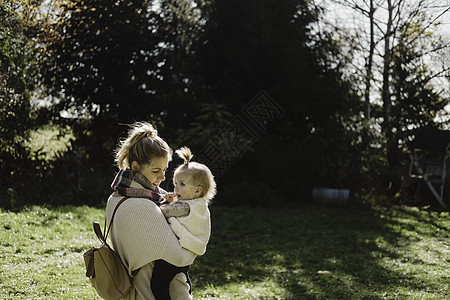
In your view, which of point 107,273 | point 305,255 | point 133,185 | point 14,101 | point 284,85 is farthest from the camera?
point 284,85

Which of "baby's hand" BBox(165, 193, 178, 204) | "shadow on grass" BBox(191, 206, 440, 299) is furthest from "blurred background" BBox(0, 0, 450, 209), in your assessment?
"baby's hand" BBox(165, 193, 178, 204)

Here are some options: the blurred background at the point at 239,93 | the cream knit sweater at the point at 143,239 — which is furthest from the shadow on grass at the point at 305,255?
the cream knit sweater at the point at 143,239

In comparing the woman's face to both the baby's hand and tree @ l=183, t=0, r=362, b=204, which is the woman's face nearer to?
the baby's hand

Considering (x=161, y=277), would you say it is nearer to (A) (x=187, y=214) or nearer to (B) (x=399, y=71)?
(A) (x=187, y=214)

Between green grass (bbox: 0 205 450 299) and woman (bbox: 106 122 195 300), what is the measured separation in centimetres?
268

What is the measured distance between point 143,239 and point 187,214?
0.92 feet

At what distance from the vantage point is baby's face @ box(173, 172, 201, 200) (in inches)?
101

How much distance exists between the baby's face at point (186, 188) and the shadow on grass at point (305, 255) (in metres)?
3.11

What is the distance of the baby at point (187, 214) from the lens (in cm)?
237

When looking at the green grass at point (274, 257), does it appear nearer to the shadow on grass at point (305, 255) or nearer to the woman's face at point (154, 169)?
the shadow on grass at point (305, 255)

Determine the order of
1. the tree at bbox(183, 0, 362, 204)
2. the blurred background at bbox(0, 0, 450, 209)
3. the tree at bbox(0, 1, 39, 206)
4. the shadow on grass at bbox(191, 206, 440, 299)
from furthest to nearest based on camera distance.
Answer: the tree at bbox(183, 0, 362, 204)
the blurred background at bbox(0, 0, 450, 209)
the tree at bbox(0, 1, 39, 206)
the shadow on grass at bbox(191, 206, 440, 299)

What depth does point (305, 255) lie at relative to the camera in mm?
7402

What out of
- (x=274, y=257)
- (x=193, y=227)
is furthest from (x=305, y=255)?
(x=193, y=227)

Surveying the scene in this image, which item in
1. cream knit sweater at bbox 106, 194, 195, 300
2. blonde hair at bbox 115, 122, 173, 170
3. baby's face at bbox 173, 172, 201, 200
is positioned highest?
blonde hair at bbox 115, 122, 173, 170
